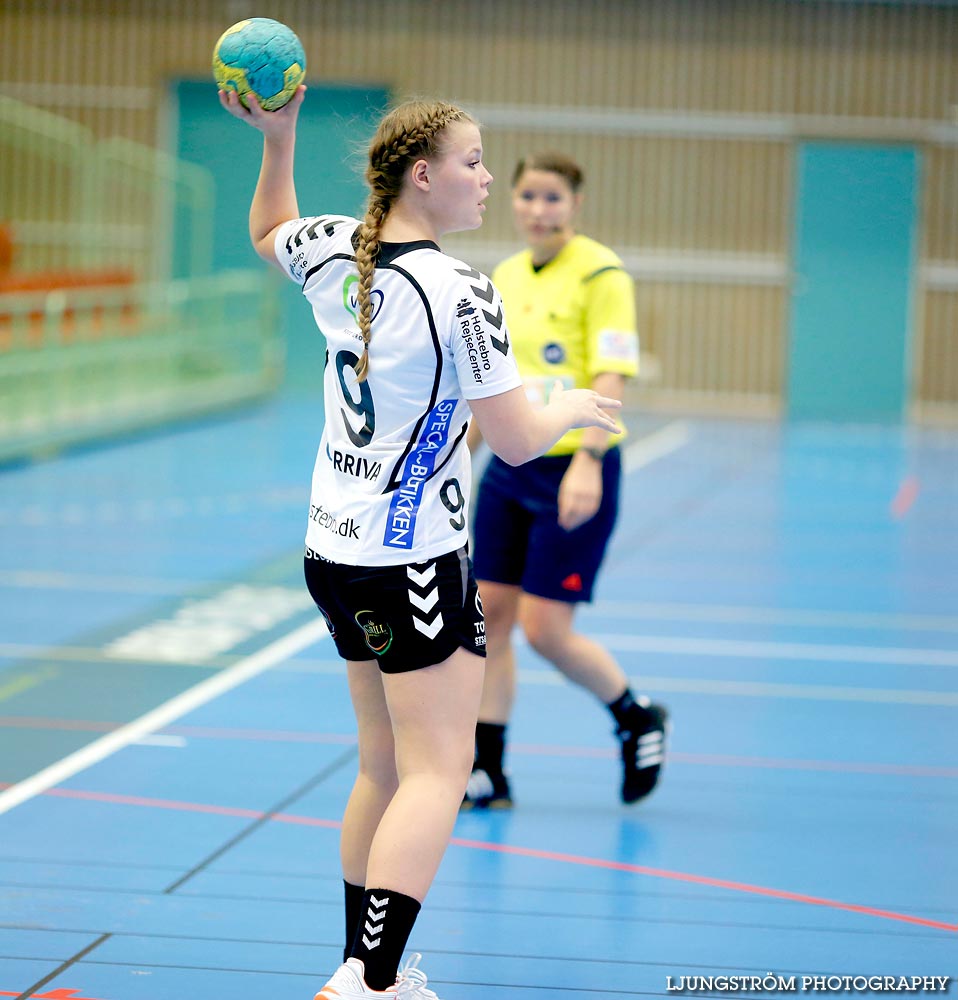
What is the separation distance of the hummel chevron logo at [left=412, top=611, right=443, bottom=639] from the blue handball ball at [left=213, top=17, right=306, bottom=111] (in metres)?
1.00

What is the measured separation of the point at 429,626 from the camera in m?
2.61

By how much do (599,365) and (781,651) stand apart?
2868 mm

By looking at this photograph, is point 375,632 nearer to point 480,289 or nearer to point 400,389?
point 400,389

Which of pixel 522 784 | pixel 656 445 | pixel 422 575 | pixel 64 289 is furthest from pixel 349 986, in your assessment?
pixel 64 289

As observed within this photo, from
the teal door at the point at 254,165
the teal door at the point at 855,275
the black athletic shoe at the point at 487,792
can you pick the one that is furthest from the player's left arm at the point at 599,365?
the teal door at the point at 254,165

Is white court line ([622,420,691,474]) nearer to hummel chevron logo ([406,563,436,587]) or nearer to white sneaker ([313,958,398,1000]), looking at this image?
hummel chevron logo ([406,563,436,587])

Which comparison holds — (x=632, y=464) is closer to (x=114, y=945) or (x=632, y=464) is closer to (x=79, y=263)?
(x=79, y=263)

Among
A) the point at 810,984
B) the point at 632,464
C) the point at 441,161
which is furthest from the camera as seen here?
the point at 632,464

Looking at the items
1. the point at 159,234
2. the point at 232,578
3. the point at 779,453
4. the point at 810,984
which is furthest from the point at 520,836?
the point at 159,234

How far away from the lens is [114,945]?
10.7ft

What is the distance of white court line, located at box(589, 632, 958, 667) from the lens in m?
6.53

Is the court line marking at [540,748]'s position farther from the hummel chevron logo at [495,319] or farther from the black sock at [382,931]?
the hummel chevron logo at [495,319]

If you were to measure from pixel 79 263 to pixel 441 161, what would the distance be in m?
16.8

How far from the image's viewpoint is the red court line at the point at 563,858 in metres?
3.57
